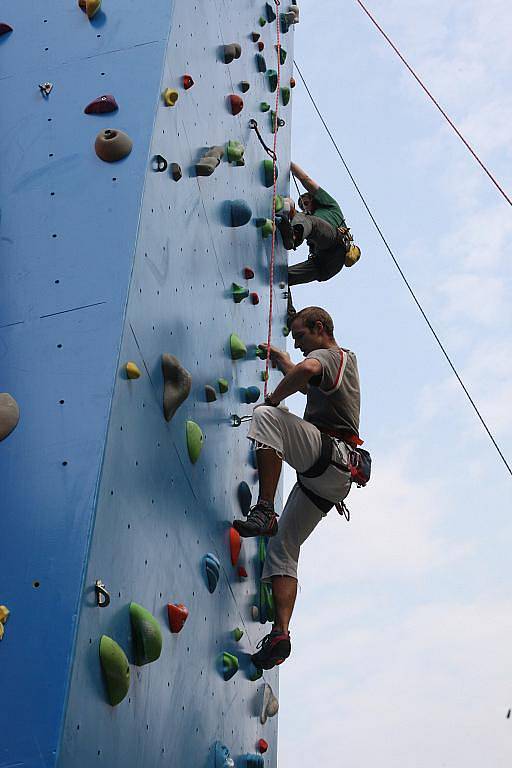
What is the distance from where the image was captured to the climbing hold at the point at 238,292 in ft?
12.2

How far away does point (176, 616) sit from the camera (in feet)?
7.88

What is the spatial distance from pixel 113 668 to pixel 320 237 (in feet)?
13.5

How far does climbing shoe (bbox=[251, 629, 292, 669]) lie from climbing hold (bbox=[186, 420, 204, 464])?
0.88m

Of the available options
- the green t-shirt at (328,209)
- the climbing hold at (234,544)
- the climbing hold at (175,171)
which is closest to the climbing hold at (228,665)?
the climbing hold at (234,544)

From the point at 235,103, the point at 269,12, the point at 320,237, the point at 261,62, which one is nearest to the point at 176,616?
the point at 235,103

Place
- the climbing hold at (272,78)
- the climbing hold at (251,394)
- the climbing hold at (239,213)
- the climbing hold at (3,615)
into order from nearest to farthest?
the climbing hold at (3,615)
the climbing hold at (239,213)
the climbing hold at (251,394)
the climbing hold at (272,78)

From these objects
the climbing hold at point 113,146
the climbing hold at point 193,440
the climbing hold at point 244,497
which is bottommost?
the climbing hold at point 244,497

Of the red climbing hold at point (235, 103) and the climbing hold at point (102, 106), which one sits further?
the red climbing hold at point (235, 103)

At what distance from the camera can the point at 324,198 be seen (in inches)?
231

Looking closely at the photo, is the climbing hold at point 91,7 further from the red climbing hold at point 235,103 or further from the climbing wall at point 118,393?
the red climbing hold at point 235,103

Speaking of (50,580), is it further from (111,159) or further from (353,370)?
(353,370)

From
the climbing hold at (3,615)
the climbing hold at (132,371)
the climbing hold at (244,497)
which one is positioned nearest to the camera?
the climbing hold at (3,615)

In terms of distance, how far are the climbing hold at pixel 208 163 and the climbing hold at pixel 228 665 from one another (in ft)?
5.15

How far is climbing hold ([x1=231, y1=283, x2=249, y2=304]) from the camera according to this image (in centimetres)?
371
